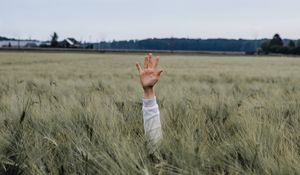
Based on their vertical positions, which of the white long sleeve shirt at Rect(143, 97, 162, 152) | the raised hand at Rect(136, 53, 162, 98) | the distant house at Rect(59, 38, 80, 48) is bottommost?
the distant house at Rect(59, 38, 80, 48)

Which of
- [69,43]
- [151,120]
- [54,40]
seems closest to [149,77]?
[151,120]

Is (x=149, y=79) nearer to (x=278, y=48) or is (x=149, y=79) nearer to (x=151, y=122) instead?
(x=151, y=122)

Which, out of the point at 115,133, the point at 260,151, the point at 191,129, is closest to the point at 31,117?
the point at 115,133

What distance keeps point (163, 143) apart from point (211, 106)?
1.73 m

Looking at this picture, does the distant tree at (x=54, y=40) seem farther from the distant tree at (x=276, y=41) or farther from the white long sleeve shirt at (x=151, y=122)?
the white long sleeve shirt at (x=151, y=122)

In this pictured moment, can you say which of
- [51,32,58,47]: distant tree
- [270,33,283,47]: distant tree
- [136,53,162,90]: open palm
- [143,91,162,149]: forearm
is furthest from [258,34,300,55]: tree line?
[143,91,162,149]: forearm

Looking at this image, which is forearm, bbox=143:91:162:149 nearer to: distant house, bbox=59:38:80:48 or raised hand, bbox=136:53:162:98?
raised hand, bbox=136:53:162:98

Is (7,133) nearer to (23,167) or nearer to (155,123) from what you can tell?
(23,167)

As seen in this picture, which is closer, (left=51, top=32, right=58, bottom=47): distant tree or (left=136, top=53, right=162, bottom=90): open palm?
(left=136, top=53, right=162, bottom=90): open palm

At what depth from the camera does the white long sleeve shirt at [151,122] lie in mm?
2409

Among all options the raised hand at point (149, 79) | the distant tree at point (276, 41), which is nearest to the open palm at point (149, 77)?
the raised hand at point (149, 79)

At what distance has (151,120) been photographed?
2582mm

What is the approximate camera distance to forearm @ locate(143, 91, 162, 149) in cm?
242

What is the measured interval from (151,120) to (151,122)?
0.01m
